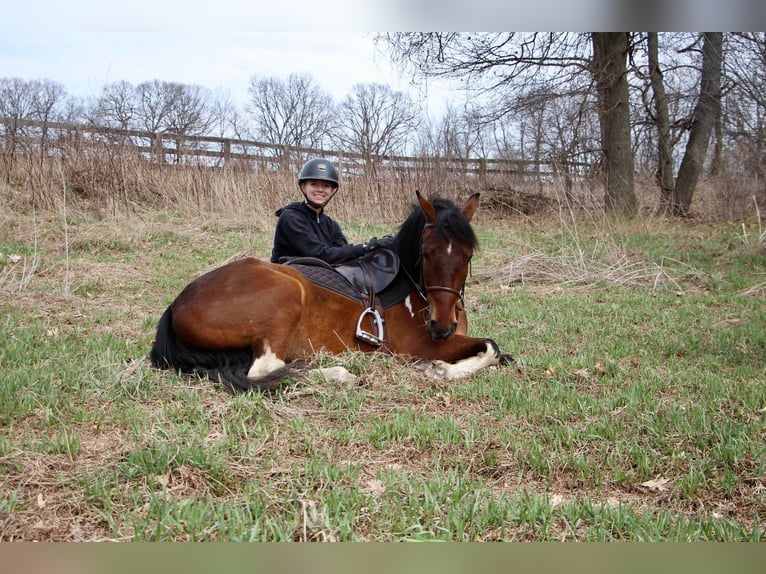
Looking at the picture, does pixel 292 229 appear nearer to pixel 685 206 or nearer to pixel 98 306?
pixel 98 306

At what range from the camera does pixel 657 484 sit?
2.49 meters

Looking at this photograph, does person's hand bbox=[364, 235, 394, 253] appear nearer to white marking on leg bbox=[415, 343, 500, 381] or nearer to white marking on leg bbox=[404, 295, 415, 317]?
white marking on leg bbox=[404, 295, 415, 317]

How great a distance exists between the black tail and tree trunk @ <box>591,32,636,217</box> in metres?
11.1

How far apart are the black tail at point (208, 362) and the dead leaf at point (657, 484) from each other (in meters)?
2.26

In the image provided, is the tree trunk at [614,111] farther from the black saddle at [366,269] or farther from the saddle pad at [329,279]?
the saddle pad at [329,279]

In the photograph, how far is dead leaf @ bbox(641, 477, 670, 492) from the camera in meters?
2.47

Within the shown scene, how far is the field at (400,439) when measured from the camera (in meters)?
2.06

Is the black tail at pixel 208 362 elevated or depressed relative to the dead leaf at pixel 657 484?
elevated

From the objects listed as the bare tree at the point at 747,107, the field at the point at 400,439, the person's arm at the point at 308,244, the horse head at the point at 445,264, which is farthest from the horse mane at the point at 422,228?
the bare tree at the point at 747,107

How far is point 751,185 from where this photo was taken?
13.4 meters

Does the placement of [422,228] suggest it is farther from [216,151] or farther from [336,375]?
[216,151]

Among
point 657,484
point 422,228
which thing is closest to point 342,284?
point 422,228

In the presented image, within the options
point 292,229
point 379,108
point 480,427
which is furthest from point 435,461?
point 379,108

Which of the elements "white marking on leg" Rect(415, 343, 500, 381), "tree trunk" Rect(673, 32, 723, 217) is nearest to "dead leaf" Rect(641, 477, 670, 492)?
"white marking on leg" Rect(415, 343, 500, 381)
